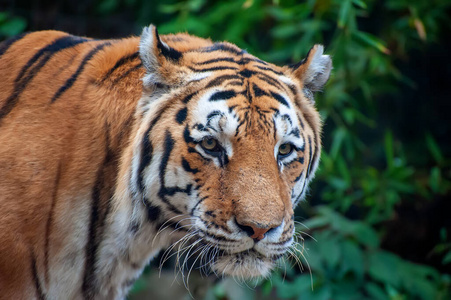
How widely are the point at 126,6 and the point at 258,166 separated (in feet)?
8.60

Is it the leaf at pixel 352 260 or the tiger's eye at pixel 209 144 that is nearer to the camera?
the tiger's eye at pixel 209 144

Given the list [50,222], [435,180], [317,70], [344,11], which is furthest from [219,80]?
[435,180]

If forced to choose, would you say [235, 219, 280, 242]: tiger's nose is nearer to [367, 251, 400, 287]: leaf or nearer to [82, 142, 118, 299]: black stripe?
[82, 142, 118, 299]: black stripe

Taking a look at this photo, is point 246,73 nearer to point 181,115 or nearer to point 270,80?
point 270,80

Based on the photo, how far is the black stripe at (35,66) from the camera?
1.53m

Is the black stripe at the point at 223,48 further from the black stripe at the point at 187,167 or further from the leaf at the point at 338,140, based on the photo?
the leaf at the point at 338,140

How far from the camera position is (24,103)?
4.99 feet

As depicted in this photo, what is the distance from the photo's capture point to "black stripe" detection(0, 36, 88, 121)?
153cm

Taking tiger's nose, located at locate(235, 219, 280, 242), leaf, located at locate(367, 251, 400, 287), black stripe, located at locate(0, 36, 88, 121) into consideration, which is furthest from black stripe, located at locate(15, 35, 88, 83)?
leaf, located at locate(367, 251, 400, 287)

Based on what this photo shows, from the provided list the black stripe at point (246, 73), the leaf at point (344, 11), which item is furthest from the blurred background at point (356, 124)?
the black stripe at point (246, 73)

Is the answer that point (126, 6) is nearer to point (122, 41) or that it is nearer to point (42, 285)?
point (122, 41)

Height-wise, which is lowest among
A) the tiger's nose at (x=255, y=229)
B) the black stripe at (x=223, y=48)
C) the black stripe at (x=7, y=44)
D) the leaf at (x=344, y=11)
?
the tiger's nose at (x=255, y=229)

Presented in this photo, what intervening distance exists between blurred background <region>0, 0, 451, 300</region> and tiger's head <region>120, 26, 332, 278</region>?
4.03ft

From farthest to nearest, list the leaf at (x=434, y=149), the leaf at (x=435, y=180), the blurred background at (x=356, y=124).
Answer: the leaf at (x=434, y=149) < the leaf at (x=435, y=180) < the blurred background at (x=356, y=124)
